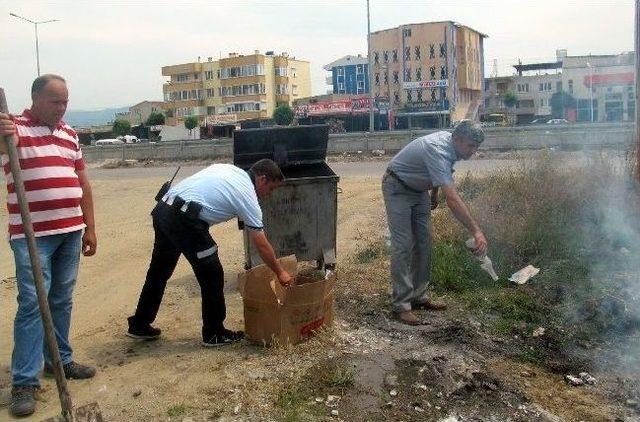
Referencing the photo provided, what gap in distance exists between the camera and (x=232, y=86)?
9362cm

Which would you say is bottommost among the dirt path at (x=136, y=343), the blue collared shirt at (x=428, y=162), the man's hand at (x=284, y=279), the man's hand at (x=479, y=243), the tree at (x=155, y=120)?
the dirt path at (x=136, y=343)

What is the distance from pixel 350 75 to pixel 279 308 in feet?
296

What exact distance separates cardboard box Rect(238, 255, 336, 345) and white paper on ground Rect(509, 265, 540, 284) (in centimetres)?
244

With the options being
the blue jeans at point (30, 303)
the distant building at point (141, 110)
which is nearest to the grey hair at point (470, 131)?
the blue jeans at point (30, 303)

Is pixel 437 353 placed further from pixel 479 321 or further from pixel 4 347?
pixel 4 347

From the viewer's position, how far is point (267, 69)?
304 ft

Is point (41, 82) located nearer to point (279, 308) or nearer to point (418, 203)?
point (279, 308)

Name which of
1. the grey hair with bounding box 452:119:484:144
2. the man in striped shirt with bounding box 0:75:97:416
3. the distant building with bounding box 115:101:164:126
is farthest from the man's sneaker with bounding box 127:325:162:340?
the distant building with bounding box 115:101:164:126

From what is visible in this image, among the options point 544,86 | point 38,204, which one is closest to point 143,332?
point 38,204

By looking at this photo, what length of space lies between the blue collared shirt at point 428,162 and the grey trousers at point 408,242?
0.13 m

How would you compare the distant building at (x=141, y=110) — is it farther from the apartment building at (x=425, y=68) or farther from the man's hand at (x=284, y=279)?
the man's hand at (x=284, y=279)

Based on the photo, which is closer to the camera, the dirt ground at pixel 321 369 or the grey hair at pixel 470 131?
the dirt ground at pixel 321 369

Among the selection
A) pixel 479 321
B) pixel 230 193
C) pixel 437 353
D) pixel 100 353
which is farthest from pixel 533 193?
pixel 100 353

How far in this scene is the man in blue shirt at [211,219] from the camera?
463 centimetres
